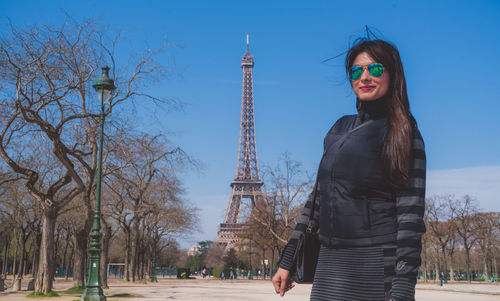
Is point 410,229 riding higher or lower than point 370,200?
lower

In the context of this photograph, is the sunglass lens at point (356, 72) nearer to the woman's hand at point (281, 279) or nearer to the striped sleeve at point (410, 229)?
the striped sleeve at point (410, 229)

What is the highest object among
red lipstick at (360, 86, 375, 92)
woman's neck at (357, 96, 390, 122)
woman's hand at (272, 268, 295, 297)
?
red lipstick at (360, 86, 375, 92)

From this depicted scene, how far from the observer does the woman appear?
2084 mm

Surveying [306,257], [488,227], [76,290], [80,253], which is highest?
[488,227]

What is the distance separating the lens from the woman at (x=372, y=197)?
208cm

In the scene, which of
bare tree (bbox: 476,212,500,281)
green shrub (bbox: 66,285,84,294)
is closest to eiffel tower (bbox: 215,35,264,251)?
bare tree (bbox: 476,212,500,281)

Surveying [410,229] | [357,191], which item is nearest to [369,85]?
[357,191]

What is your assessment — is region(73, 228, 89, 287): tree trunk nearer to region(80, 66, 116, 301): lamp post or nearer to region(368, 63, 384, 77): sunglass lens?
region(80, 66, 116, 301): lamp post

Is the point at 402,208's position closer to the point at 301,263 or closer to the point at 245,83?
the point at 301,263

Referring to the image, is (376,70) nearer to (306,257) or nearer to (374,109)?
(374,109)

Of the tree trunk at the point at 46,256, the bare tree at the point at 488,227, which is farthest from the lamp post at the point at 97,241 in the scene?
the bare tree at the point at 488,227

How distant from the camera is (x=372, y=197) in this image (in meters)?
2.22

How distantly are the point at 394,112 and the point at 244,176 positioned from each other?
75951 millimetres

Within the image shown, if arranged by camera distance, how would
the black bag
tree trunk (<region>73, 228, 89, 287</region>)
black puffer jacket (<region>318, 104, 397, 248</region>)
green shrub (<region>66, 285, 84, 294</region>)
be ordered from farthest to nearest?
1. tree trunk (<region>73, 228, 89, 287</region>)
2. green shrub (<region>66, 285, 84, 294</region>)
3. the black bag
4. black puffer jacket (<region>318, 104, 397, 248</region>)
